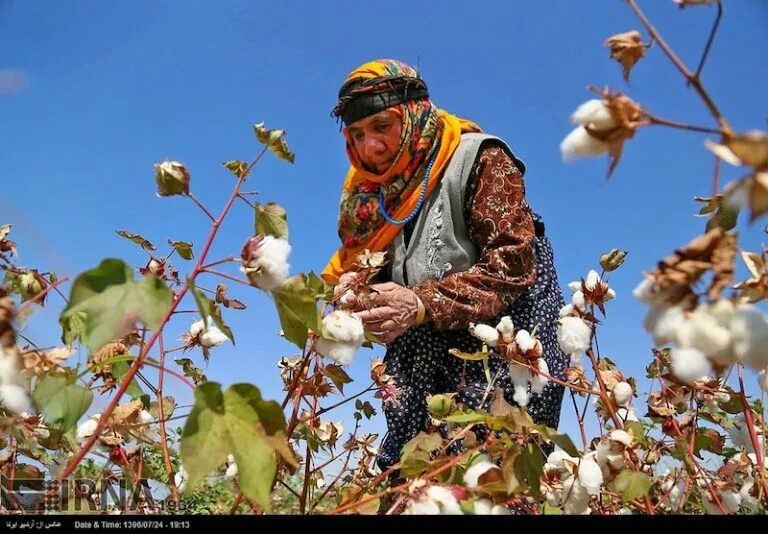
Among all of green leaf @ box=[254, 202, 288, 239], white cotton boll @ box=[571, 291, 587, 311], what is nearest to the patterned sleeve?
white cotton boll @ box=[571, 291, 587, 311]

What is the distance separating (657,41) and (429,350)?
145cm

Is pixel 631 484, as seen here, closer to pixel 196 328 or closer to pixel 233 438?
pixel 233 438

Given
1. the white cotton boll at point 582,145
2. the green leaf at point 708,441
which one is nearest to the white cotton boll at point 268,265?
the white cotton boll at point 582,145

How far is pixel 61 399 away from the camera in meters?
0.83

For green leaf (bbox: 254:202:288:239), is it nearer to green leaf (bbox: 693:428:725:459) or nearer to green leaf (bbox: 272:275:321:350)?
green leaf (bbox: 272:275:321:350)

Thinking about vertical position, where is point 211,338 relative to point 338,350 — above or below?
above

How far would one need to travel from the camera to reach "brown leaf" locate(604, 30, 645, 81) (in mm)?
685

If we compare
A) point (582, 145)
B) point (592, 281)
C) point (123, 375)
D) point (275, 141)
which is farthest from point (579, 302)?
point (123, 375)

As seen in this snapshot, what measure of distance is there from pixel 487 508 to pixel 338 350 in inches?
12.0

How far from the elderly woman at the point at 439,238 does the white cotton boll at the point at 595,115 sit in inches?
43.0

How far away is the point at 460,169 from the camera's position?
1940 millimetres

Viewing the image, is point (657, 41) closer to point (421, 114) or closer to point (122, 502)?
point (122, 502)

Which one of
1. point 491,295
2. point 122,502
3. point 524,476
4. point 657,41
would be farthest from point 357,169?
Answer: point 657,41

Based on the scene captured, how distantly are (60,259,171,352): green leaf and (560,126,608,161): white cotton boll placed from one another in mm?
438
